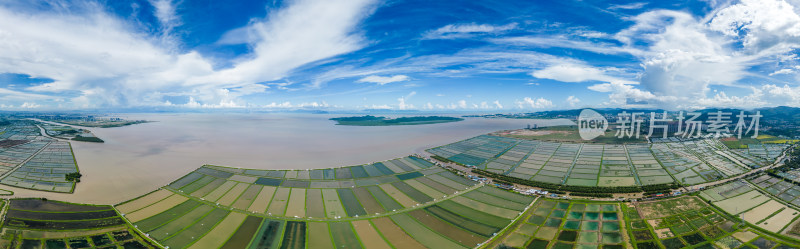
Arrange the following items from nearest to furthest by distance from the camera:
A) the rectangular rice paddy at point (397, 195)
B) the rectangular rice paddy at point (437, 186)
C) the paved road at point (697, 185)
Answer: the rectangular rice paddy at point (397, 195)
the rectangular rice paddy at point (437, 186)
the paved road at point (697, 185)

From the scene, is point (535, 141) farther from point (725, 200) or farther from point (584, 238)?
point (584, 238)

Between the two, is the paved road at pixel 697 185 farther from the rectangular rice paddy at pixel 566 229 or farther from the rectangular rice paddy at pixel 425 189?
the rectangular rice paddy at pixel 425 189

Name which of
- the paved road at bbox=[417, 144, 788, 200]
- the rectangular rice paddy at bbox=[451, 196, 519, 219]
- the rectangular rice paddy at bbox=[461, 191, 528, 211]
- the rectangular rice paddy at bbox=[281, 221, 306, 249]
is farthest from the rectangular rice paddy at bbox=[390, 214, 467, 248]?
the paved road at bbox=[417, 144, 788, 200]

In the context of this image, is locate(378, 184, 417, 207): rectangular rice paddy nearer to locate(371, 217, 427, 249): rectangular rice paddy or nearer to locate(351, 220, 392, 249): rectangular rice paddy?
locate(371, 217, 427, 249): rectangular rice paddy

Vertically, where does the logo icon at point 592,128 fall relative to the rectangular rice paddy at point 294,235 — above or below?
above

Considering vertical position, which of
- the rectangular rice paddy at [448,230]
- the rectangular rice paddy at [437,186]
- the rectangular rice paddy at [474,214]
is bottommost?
the rectangular rice paddy at [448,230]

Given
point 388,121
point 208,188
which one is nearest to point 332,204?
point 208,188

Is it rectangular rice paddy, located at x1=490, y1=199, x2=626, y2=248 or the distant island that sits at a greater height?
the distant island

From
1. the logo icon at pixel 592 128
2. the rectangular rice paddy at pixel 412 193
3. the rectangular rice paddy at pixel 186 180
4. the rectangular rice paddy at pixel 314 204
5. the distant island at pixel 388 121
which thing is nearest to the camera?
the rectangular rice paddy at pixel 314 204

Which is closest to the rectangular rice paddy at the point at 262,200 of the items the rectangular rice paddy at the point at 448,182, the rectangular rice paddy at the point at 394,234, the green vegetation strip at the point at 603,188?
the rectangular rice paddy at the point at 394,234

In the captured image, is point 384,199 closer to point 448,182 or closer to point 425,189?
point 425,189

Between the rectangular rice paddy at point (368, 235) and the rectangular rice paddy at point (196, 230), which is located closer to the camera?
the rectangular rice paddy at point (368, 235)

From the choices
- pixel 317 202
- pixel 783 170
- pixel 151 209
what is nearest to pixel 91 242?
pixel 151 209
